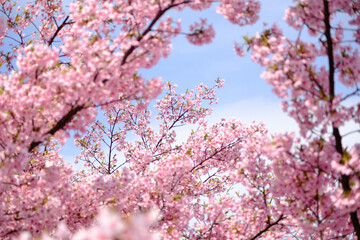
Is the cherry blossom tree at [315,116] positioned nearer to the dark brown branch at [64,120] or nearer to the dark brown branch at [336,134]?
the dark brown branch at [336,134]

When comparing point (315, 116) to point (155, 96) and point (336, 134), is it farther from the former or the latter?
point (155, 96)

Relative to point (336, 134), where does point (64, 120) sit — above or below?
above

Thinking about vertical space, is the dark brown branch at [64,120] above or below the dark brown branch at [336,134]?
above

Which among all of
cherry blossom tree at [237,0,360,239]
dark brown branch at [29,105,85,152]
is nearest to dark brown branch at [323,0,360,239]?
cherry blossom tree at [237,0,360,239]

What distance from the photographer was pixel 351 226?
226 inches

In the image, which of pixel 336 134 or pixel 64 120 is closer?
pixel 336 134

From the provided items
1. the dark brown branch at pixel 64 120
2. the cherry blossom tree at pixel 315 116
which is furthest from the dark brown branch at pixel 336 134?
the dark brown branch at pixel 64 120

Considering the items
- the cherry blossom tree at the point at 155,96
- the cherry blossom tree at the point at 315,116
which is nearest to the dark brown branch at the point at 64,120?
the cherry blossom tree at the point at 155,96

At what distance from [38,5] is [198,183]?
29.4 ft

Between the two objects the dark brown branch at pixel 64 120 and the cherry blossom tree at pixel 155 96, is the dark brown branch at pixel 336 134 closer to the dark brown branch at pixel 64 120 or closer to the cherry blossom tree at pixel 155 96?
the cherry blossom tree at pixel 155 96

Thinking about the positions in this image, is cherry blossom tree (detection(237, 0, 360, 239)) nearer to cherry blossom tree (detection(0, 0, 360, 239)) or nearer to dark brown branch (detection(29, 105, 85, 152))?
cherry blossom tree (detection(0, 0, 360, 239))

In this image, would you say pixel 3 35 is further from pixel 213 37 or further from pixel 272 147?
pixel 272 147

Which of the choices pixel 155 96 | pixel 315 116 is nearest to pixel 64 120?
pixel 155 96

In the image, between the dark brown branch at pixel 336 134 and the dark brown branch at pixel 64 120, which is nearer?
the dark brown branch at pixel 336 134
